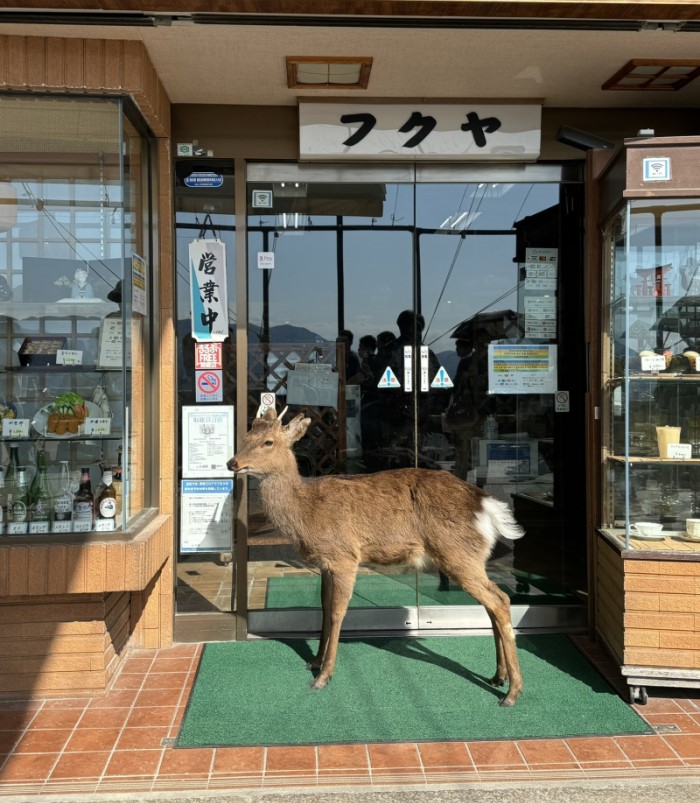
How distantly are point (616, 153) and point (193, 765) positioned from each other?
4.12 m

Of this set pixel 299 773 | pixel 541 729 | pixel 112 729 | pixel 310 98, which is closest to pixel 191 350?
pixel 310 98

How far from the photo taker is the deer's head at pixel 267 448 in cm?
466

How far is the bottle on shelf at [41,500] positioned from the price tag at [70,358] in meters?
0.55

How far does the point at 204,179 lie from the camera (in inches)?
211

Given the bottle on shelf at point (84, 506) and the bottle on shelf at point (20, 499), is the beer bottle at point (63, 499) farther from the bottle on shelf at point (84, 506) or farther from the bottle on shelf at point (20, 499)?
the bottle on shelf at point (20, 499)

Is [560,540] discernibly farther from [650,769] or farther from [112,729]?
[112,729]

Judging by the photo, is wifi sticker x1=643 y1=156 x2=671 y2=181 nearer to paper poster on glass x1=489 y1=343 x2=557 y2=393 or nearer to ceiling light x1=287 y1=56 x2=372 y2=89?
paper poster on glass x1=489 y1=343 x2=557 y2=393

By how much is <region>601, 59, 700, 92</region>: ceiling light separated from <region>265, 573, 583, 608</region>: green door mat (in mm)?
3395

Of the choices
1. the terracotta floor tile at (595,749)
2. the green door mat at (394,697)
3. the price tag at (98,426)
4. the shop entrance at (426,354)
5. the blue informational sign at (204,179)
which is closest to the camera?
the terracotta floor tile at (595,749)

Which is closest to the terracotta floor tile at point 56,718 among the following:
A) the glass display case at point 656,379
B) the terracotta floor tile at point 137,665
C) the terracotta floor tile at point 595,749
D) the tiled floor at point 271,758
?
the tiled floor at point 271,758

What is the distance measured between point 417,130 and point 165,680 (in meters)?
3.91

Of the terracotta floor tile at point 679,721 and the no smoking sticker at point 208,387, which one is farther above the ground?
the no smoking sticker at point 208,387

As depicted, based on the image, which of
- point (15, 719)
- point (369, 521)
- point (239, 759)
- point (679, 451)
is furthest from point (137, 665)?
point (679, 451)

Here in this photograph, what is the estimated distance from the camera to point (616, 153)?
473cm
